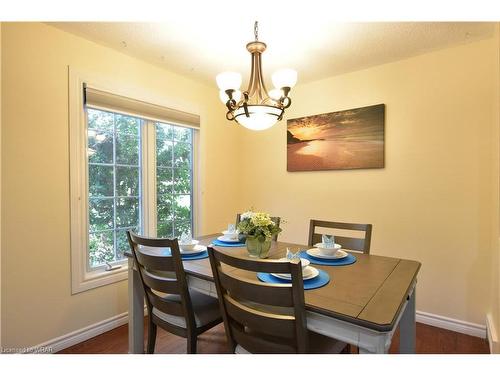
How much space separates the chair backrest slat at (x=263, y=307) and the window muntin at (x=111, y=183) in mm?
1494

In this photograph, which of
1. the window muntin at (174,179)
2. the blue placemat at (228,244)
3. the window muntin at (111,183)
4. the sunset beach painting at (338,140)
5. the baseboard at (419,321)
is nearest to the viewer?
the baseboard at (419,321)

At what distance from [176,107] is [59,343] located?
217 centimetres

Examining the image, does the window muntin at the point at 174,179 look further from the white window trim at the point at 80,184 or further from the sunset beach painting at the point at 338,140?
the sunset beach painting at the point at 338,140

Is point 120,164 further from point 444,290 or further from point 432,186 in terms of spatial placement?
point 444,290

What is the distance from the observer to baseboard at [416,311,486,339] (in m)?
2.09

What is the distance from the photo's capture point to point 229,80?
5.29 feet

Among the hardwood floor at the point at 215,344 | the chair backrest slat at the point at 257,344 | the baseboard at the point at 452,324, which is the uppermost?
the chair backrest slat at the point at 257,344

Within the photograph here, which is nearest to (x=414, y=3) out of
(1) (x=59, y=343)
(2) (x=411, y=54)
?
(2) (x=411, y=54)

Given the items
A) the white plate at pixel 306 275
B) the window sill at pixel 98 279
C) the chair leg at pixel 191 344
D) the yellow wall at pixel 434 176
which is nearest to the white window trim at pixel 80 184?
the window sill at pixel 98 279

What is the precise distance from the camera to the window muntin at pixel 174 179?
266 centimetres

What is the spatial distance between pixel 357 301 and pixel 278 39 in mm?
1872

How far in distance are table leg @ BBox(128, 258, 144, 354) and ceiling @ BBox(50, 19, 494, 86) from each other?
1.66m

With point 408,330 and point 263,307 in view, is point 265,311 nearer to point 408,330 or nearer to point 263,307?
point 263,307

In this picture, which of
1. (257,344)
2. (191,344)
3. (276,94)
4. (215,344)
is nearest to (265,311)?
(257,344)
